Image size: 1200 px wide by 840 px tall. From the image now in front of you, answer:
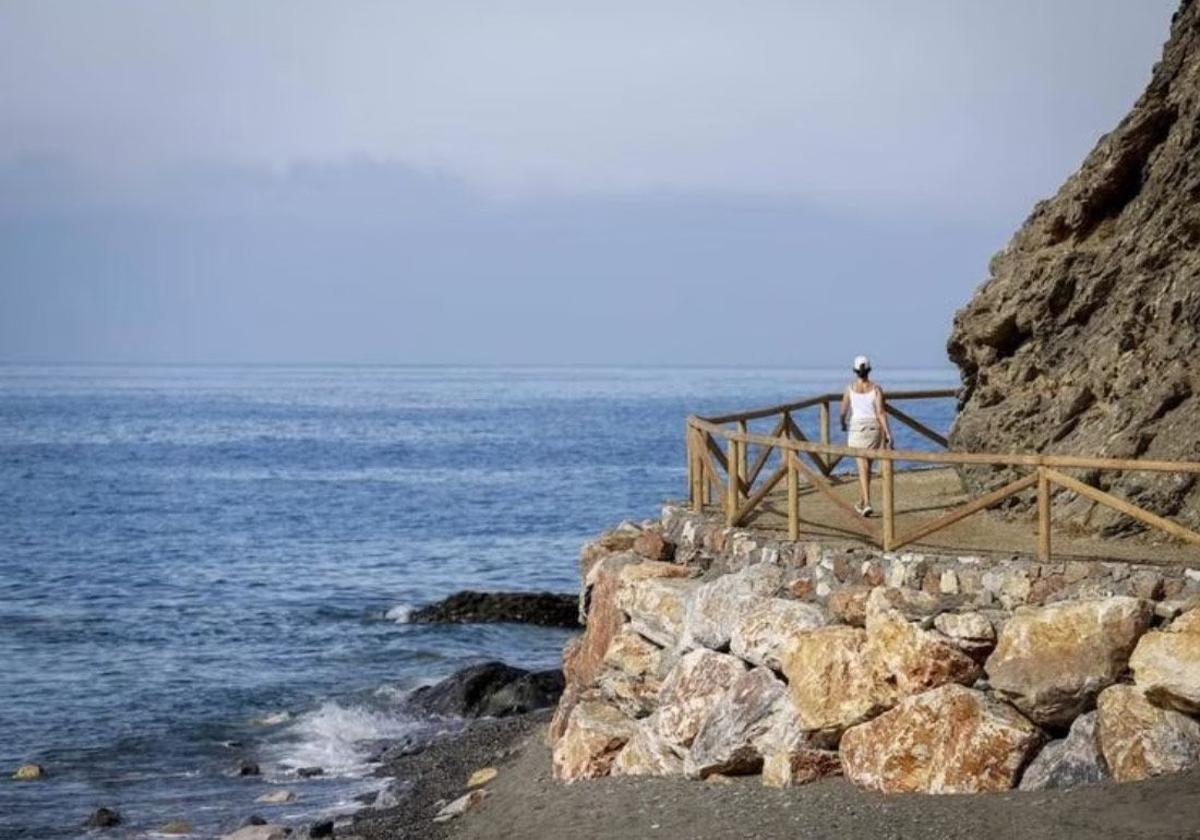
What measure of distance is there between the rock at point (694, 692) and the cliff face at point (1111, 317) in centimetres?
362

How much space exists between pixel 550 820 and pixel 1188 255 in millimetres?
8416

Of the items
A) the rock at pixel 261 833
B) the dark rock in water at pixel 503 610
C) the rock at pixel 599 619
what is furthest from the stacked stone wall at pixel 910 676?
the dark rock in water at pixel 503 610

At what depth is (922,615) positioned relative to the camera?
14359 millimetres

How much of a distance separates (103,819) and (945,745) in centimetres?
1086

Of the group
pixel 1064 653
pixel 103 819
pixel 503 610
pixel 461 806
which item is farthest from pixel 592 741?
pixel 503 610

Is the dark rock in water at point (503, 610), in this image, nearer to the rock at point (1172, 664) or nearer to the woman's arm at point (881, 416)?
the woman's arm at point (881, 416)

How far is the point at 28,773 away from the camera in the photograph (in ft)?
74.1

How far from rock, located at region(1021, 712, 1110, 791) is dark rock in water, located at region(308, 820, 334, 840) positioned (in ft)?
26.6

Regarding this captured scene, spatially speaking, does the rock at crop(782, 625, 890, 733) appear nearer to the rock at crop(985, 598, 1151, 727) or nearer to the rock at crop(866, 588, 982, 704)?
the rock at crop(866, 588, 982, 704)

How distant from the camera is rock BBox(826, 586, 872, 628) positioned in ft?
49.0

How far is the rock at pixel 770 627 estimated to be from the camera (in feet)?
49.9

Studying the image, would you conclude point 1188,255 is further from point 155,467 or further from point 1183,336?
point 155,467

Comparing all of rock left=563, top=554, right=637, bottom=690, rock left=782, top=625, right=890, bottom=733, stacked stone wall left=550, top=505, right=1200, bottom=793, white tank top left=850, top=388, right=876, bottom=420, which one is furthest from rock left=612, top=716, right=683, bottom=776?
white tank top left=850, top=388, right=876, bottom=420

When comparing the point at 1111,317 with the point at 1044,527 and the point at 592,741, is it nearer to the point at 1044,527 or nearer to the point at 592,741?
the point at 1044,527
